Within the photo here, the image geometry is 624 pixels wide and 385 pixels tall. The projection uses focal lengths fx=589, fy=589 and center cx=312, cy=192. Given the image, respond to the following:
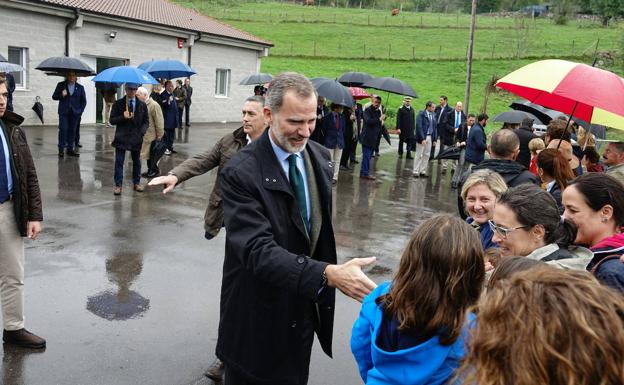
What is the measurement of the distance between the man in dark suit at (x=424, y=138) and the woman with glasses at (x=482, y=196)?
11.1 m

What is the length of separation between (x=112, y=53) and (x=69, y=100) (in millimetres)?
8473

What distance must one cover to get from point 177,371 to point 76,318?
1.31 meters

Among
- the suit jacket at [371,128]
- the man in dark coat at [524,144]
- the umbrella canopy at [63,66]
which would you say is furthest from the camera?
the umbrella canopy at [63,66]

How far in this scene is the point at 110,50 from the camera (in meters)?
21.4

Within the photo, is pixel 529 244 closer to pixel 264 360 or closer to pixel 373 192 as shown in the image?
pixel 264 360

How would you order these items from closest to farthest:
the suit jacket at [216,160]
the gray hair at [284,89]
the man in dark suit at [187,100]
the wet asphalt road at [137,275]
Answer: the gray hair at [284,89]
the wet asphalt road at [137,275]
the suit jacket at [216,160]
the man in dark suit at [187,100]

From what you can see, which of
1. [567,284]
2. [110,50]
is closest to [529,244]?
[567,284]

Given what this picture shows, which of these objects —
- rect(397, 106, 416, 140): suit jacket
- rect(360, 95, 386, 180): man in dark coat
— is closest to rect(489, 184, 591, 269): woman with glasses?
rect(360, 95, 386, 180): man in dark coat

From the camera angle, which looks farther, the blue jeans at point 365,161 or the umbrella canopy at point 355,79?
the umbrella canopy at point 355,79

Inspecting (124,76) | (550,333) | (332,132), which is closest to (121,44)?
(124,76)

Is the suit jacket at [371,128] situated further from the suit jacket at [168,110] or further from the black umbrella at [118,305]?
the black umbrella at [118,305]

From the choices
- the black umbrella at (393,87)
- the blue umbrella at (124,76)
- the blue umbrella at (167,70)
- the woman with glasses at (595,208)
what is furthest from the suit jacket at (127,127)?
the woman with glasses at (595,208)

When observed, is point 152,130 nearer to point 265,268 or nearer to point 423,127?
point 423,127

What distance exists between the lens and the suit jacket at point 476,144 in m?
11.9
